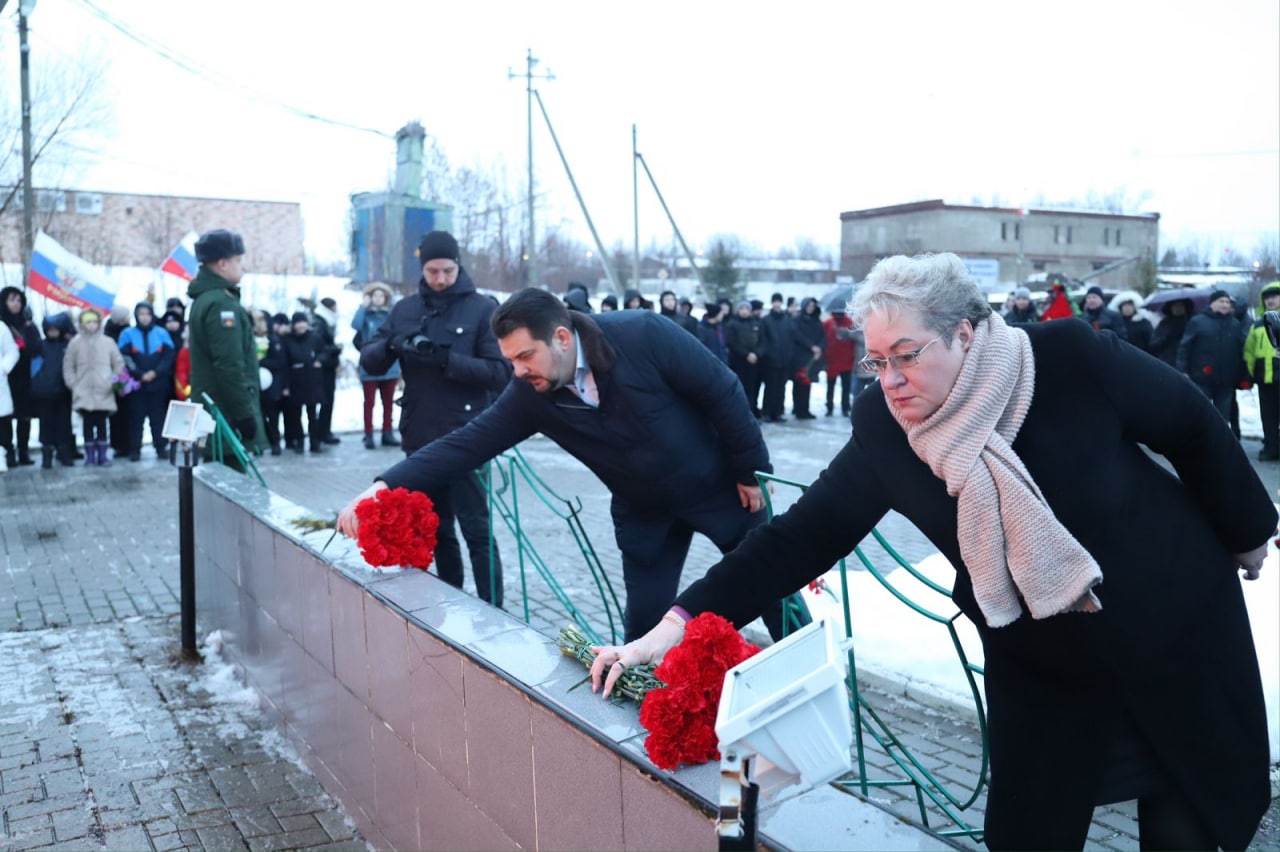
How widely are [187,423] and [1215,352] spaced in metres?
11.6

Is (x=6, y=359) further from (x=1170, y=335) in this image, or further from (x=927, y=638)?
(x=1170, y=335)

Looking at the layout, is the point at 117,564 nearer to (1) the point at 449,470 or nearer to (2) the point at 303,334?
(1) the point at 449,470

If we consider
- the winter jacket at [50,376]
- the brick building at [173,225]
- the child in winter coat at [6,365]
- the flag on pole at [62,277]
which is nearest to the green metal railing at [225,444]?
the child in winter coat at [6,365]

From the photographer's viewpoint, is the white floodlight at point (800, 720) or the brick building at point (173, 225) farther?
the brick building at point (173, 225)

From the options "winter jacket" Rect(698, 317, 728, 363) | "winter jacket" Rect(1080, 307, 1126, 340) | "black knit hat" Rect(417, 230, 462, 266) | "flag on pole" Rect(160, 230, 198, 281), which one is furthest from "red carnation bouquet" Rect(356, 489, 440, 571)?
"flag on pole" Rect(160, 230, 198, 281)

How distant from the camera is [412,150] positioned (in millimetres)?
27125

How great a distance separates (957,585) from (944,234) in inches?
871

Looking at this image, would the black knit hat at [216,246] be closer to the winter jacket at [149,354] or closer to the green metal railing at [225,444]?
the green metal railing at [225,444]

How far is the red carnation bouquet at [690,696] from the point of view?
2.09 m

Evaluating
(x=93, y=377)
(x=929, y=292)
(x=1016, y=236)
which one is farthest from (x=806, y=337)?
(x=929, y=292)

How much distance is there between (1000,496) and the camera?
198 centimetres

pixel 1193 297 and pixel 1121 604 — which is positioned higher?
pixel 1193 297

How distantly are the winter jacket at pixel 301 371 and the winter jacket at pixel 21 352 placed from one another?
9.03 feet

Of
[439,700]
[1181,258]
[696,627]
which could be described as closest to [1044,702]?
[696,627]
